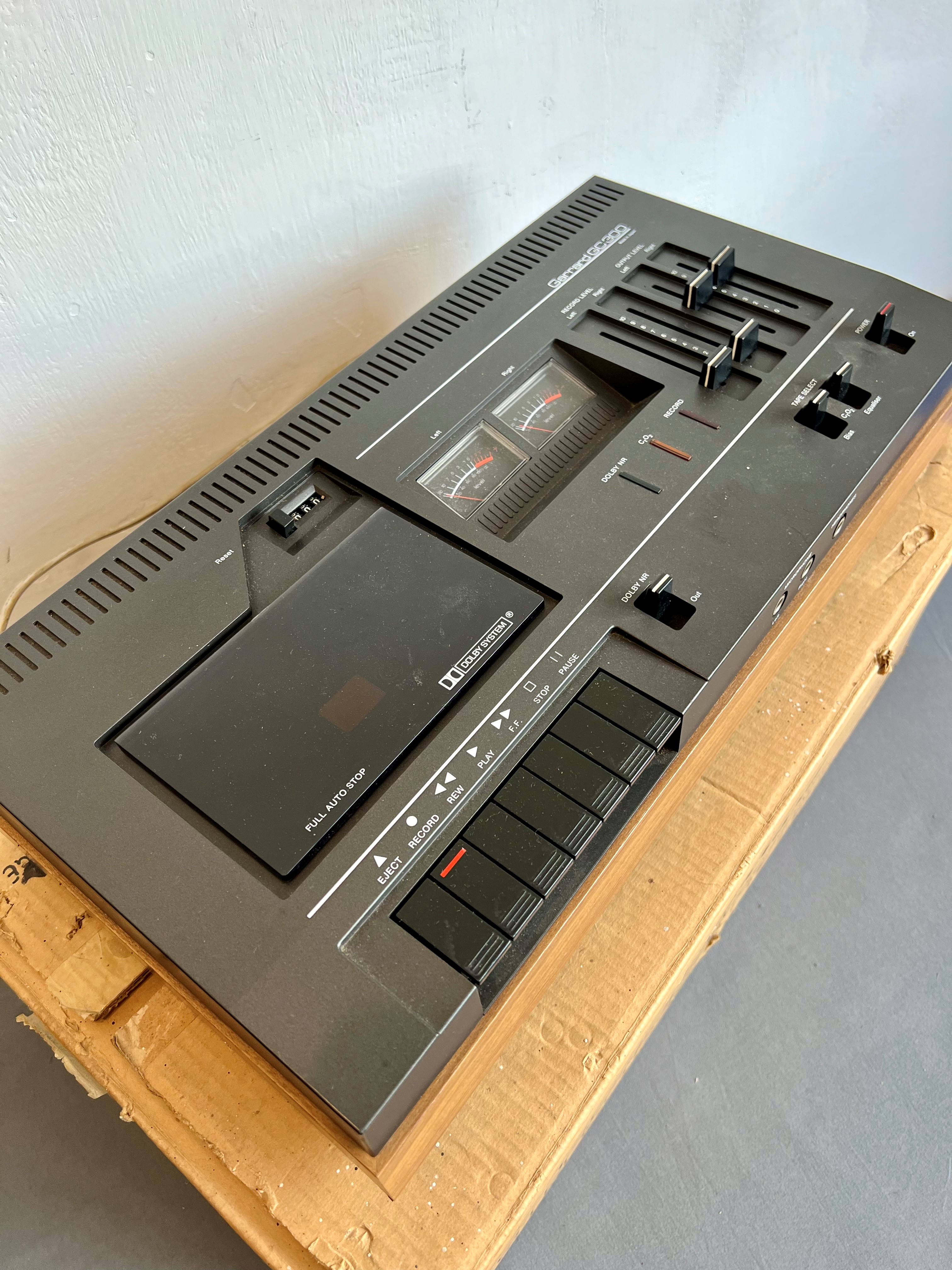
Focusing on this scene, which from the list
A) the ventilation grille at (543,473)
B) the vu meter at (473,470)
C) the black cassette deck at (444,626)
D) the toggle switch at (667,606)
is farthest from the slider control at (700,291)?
the toggle switch at (667,606)

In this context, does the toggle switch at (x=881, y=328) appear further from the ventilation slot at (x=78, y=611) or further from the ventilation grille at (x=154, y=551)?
the ventilation slot at (x=78, y=611)

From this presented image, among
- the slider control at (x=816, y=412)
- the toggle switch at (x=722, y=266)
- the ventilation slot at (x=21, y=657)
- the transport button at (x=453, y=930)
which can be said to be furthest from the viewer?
the toggle switch at (x=722, y=266)

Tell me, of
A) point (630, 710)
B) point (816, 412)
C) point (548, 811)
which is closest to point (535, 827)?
point (548, 811)

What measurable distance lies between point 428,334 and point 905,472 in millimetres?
553

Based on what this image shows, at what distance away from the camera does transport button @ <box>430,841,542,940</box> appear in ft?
1.94

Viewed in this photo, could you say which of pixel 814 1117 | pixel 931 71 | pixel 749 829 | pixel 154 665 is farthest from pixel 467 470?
pixel 931 71

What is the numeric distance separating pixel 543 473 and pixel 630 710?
0.93 feet

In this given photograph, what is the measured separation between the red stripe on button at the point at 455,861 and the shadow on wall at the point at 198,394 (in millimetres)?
605

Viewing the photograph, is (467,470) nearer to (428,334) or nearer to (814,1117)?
(428,334)

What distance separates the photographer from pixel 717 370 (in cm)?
85

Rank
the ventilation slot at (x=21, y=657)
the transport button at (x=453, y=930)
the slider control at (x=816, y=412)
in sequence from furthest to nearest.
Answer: the slider control at (x=816, y=412)
the ventilation slot at (x=21, y=657)
the transport button at (x=453, y=930)

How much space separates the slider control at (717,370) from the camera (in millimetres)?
841

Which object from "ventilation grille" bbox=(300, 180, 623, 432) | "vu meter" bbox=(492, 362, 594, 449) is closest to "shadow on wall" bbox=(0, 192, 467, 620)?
"ventilation grille" bbox=(300, 180, 623, 432)

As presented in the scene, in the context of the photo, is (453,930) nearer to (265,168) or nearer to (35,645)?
(35,645)
